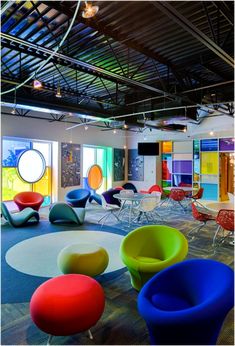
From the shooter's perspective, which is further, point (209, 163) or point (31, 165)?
point (209, 163)

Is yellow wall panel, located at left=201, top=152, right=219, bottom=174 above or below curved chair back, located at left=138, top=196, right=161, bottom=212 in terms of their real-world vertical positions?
above

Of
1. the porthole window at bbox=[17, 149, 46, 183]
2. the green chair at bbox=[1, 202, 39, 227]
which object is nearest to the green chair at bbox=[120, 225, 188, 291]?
the green chair at bbox=[1, 202, 39, 227]

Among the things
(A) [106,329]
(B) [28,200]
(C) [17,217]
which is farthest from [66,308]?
(B) [28,200]

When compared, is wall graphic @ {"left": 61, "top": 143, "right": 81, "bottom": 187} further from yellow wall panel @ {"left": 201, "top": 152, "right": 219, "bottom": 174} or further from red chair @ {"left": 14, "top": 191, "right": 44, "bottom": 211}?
yellow wall panel @ {"left": 201, "top": 152, "right": 219, "bottom": 174}

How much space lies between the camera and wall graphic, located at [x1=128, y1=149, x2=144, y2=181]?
41.7ft

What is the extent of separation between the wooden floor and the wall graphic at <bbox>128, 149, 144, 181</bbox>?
9.90 m

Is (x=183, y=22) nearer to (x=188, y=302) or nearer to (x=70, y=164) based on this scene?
(x=188, y=302)

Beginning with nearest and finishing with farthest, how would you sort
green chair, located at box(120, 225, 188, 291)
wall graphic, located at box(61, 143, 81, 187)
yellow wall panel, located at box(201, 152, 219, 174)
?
green chair, located at box(120, 225, 188, 291) < wall graphic, located at box(61, 143, 81, 187) < yellow wall panel, located at box(201, 152, 219, 174)

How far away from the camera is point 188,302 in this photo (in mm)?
2168

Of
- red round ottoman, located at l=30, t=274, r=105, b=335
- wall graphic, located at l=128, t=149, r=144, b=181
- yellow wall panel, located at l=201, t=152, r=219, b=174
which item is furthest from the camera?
wall graphic, located at l=128, t=149, r=144, b=181

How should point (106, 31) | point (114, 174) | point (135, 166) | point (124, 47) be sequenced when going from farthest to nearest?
point (135, 166) < point (114, 174) < point (124, 47) < point (106, 31)

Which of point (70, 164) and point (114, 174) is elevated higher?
point (70, 164)

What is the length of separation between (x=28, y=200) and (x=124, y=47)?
18.6 ft

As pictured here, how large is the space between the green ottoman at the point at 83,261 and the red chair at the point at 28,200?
4.66 metres
